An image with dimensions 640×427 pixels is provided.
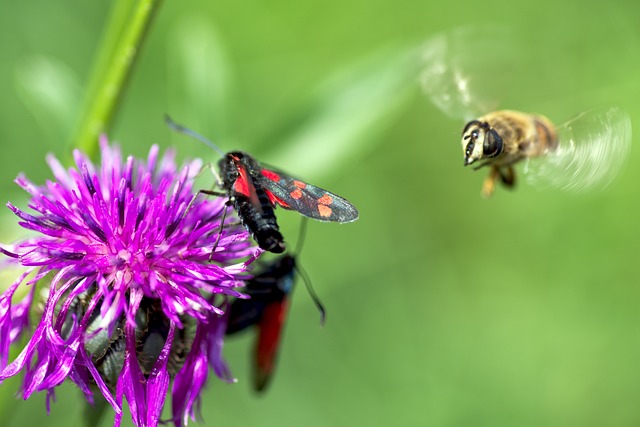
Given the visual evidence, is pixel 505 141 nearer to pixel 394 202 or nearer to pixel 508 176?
pixel 508 176

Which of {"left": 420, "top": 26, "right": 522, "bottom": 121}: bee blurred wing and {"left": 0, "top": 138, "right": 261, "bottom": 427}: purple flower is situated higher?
{"left": 420, "top": 26, "right": 522, "bottom": 121}: bee blurred wing

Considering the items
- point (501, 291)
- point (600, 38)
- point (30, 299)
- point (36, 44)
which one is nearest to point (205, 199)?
point (30, 299)

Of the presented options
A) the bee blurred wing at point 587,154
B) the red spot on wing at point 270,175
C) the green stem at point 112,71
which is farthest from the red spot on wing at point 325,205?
the bee blurred wing at point 587,154

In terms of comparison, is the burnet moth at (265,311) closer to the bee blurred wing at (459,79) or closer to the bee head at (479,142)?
the bee head at (479,142)

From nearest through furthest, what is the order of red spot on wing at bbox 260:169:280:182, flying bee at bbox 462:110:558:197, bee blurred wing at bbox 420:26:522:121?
red spot on wing at bbox 260:169:280:182, flying bee at bbox 462:110:558:197, bee blurred wing at bbox 420:26:522:121

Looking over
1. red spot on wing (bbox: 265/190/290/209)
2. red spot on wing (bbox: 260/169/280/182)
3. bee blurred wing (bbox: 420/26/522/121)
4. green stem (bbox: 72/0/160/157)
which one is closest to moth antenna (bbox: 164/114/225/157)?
green stem (bbox: 72/0/160/157)

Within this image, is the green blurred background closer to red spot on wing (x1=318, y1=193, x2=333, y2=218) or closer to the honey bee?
the honey bee

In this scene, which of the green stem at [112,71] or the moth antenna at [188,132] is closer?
the green stem at [112,71]

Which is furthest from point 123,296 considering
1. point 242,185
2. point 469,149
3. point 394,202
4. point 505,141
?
point 394,202
